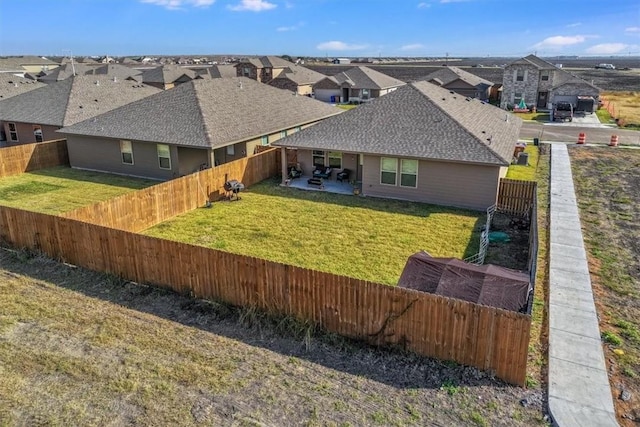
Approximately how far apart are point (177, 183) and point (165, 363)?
11272 mm

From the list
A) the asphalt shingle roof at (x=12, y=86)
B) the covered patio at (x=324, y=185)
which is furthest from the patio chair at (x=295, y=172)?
the asphalt shingle roof at (x=12, y=86)

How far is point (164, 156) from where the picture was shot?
2484 centimetres

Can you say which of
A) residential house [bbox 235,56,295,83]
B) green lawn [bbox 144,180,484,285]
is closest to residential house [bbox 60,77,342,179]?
green lawn [bbox 144,180,484,285]

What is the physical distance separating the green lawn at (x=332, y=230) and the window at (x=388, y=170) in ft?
3.45

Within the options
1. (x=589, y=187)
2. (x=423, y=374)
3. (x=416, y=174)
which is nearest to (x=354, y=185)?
(x=416, y=174)

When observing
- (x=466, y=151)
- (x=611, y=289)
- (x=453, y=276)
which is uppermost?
(x=466, y=151)

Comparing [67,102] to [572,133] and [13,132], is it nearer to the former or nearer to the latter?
[13,132]

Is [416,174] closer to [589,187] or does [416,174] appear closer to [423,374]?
[589,187]

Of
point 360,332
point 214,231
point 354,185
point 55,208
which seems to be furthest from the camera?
point 354,185

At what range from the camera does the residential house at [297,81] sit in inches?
2616

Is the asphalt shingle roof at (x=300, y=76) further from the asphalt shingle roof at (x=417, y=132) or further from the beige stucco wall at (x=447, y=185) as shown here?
the beige stucco wall at (x=447, y=185)

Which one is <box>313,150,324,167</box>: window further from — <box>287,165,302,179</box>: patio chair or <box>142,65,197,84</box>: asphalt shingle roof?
<box>142,65,197,84</box>: asphalt shingle roof

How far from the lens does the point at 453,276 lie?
33.9ft

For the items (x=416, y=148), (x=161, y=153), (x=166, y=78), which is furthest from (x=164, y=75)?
(x=416, y=148)
